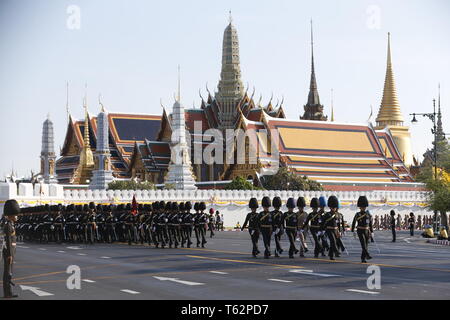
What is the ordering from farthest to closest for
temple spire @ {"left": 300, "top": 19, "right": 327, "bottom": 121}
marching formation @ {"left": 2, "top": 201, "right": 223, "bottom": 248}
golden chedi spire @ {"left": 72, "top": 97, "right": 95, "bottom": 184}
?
temple spire @ {"left": 300, "top": 19, "right": 327, "bottom": 121}, golden chedi spire @ {"left": 72, "top": 97, "right": 95, "bottom": 184}, marching formation @ {"left": 2, "top": 201, "right": 223, "bottom": 248}

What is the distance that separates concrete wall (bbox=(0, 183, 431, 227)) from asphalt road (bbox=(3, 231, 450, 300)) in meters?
28.3

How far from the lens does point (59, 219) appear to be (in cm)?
3638

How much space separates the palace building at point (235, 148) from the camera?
82.4m

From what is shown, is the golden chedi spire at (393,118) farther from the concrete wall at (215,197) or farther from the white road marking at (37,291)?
the white road marking at (37,291)

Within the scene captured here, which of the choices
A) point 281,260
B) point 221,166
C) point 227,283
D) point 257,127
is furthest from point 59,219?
point 221,166

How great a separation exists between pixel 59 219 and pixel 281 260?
16.4 meters

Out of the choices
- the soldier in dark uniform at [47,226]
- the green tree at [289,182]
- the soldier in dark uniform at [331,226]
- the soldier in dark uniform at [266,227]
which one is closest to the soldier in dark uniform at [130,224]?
the soldier in dark uniform at [47,226]

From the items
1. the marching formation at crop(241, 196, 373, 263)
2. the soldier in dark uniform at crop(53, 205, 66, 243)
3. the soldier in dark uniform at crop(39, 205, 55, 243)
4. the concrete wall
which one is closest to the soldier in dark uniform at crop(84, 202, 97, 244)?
the soldier in dark uniform at crop(53, 205, 66, 243)

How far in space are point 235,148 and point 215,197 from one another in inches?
818

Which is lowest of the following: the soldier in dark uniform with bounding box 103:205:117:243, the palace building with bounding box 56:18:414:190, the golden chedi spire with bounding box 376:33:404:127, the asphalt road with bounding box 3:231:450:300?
the asphalt road with bounding box 3:231:450:300

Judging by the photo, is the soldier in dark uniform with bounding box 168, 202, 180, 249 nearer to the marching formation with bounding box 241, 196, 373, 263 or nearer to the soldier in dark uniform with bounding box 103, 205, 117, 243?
the marching formation with bounding box 241, 196, 373, 263

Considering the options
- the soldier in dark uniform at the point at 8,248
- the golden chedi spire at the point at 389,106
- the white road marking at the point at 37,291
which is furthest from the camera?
the golden chedi spire at the point at 389,106

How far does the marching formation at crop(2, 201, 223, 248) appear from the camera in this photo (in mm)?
29047

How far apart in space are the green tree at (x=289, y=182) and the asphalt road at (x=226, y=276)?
155ft
